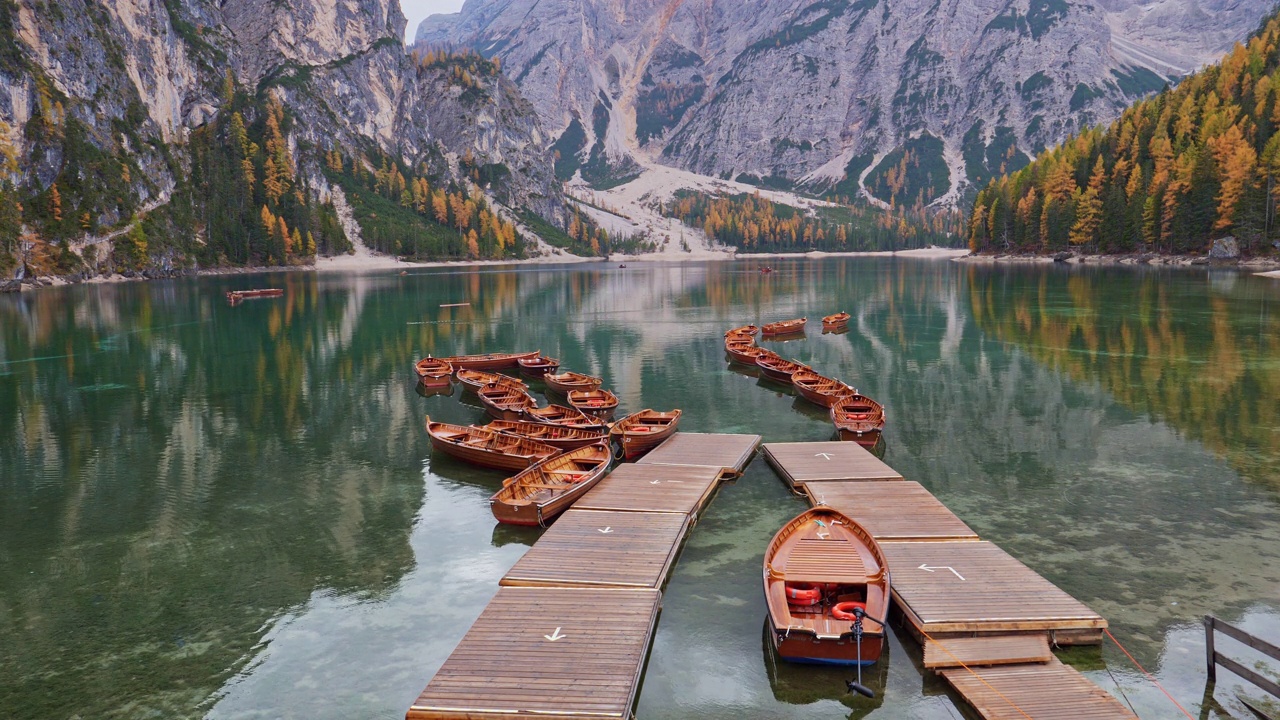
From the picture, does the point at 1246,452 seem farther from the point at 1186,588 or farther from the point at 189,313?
the point at 189,313

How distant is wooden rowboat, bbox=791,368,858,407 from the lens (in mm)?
51531

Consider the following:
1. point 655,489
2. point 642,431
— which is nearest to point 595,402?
point 642,431

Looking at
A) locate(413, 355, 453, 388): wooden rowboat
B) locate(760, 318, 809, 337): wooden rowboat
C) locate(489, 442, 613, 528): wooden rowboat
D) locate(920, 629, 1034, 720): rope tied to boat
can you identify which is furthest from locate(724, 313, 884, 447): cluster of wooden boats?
locate(413, 355, 453, 388): wooden rowboat

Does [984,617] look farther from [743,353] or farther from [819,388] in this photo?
[743,353]

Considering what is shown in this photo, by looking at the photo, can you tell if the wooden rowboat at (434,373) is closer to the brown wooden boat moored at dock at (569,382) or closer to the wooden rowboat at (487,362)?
the wooden rowboat at (487,362)

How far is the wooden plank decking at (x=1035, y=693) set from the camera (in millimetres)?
16500

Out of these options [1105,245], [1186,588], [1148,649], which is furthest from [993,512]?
[1105,245]

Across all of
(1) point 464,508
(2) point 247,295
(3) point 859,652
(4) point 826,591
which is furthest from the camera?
(2) point 247,295

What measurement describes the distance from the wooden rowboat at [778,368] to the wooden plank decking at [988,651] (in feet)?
132

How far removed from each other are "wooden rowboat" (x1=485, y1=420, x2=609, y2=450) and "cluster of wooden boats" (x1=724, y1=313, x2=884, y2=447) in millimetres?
14929

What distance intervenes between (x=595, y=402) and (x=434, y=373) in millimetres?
18616

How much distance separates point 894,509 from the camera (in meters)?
29.7

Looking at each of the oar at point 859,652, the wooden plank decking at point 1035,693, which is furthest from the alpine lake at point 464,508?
the wooden plank decking at point 1035,693

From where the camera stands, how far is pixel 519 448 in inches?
1522
